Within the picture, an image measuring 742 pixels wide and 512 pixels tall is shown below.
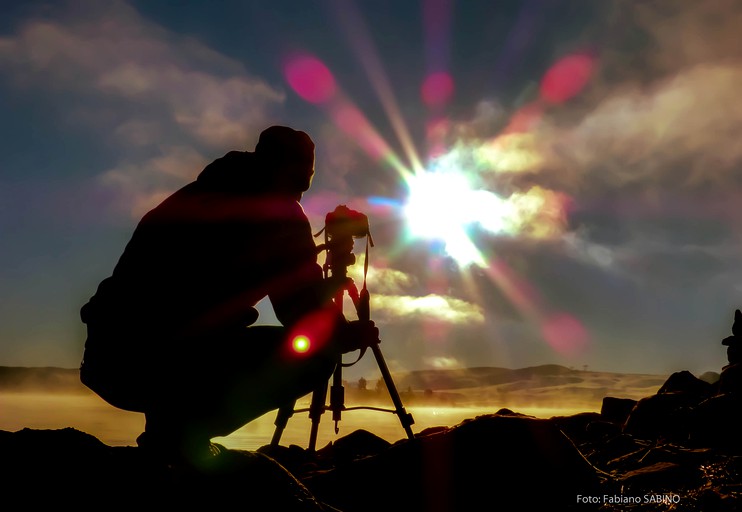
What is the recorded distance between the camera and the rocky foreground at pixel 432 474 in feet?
11.7

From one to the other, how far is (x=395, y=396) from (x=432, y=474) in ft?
3.19

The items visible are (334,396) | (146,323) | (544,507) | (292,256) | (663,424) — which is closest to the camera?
(146,323)

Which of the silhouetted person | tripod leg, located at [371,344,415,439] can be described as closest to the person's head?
the silhouetted person

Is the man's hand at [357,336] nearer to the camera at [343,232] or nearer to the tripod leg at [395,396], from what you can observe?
the camera at [343,232]

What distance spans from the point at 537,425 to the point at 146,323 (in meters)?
4.10

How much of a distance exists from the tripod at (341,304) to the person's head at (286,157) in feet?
3.78

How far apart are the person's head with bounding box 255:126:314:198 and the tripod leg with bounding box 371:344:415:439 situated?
7.94ft

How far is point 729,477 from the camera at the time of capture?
5.43m

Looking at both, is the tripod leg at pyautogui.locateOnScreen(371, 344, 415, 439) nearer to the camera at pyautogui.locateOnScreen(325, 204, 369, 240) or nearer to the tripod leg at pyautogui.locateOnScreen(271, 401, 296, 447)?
the tripod leg at pyautogui.locateOnScreen(271, 401, 296, 447)

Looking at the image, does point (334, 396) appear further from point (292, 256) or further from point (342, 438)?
point (342, 438)

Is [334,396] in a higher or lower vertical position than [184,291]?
lower

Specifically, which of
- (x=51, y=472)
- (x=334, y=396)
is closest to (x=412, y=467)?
(x=334, y=396)

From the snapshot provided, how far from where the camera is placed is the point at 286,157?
4418mm

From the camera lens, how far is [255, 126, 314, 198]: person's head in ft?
14.4
